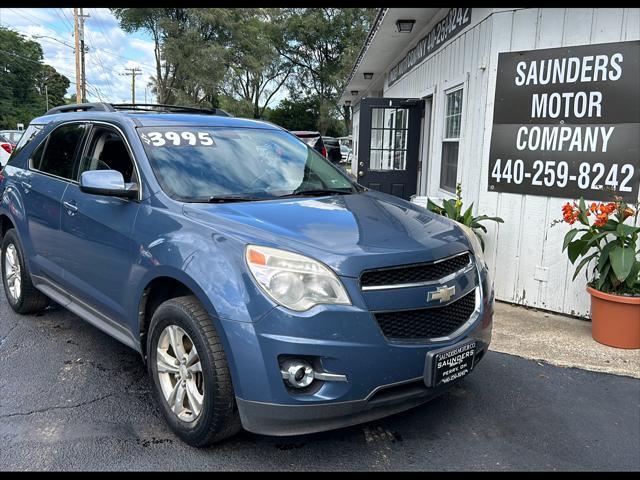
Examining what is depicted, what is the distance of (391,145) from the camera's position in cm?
926

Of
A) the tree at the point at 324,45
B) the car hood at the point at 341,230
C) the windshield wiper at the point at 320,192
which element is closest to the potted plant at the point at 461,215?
the windshield wiper at the point at 320,192

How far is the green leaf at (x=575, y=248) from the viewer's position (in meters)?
4.64

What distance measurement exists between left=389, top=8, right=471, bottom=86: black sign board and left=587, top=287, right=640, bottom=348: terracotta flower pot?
3518 millimetres

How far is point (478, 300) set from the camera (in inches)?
123

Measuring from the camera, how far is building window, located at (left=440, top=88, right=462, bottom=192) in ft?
23.4

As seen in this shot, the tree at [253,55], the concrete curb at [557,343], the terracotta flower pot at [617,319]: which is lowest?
the concrete curb at [557,343]

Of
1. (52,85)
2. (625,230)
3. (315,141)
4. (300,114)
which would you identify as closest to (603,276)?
(625,230)

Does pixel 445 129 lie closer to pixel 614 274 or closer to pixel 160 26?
pixel 614 274

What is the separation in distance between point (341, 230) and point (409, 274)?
1.36 ft

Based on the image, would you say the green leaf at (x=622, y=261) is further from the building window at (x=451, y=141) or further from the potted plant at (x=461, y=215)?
the building window at (x=451, y=141)

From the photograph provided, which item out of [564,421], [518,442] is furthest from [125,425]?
[564,421]

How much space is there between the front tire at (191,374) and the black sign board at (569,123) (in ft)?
12.9

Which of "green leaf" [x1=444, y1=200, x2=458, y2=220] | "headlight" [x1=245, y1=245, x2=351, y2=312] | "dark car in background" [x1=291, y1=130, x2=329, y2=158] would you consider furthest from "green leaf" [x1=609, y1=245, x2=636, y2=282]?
"dark car in background" [x1=291, y1=130, x2=329, y2=158]

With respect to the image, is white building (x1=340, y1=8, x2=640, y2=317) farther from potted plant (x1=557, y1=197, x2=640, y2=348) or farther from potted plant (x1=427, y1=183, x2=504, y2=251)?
potted plant (x1=557, y1=197, x2=640, y2=348)
